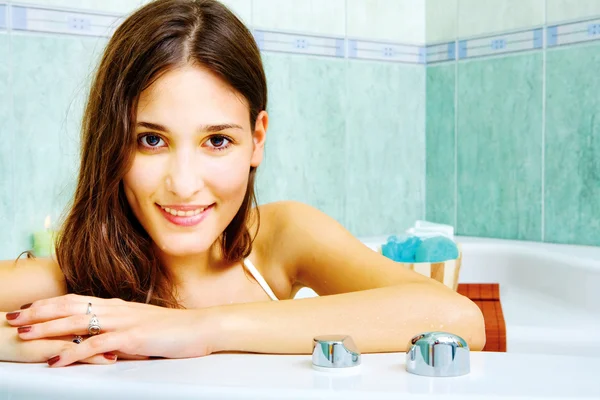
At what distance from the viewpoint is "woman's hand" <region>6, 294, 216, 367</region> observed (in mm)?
777

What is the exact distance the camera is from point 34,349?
0.80 meters

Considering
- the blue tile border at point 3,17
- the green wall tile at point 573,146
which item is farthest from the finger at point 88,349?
the green wall tile at point 573,146

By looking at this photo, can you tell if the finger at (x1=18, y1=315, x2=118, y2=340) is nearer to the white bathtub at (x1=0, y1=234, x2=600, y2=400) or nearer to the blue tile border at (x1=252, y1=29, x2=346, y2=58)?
the white bathtub at (x1=0, y1=234, x2=600, y2=400)

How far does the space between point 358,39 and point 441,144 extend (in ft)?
1.65

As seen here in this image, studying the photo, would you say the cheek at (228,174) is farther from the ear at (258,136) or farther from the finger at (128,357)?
the finger at (128,357)

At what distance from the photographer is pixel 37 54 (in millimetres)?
1967

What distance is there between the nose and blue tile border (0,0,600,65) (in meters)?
1.01

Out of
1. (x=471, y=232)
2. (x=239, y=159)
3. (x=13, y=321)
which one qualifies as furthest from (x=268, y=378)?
(x=471, y=232)

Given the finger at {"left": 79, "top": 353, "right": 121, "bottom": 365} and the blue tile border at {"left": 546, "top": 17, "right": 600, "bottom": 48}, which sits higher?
the blue tile border at {"left": 546, "top": 17, "right": 600, "bottom": 48}

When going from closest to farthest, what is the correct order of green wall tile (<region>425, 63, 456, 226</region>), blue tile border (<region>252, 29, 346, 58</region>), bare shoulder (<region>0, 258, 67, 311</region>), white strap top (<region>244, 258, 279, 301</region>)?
bare shoulder (<region>0, 258, 67, 311</region>) → white strap top (<region>244, 258, 279, 301</region>) → blue tile border (<region>252, 29, 346, 58</region>) → green wall tile (<region>425, 63, 456, 226</region>)

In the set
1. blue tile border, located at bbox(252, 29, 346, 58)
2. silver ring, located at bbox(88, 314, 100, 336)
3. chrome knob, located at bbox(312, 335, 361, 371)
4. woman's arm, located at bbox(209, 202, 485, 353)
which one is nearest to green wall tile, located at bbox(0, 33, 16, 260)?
blue tile border, located at bbox(252, 29, 346, 58)

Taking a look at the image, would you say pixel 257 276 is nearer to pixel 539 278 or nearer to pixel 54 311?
pixel 54 311

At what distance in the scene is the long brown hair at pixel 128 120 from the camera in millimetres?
1045

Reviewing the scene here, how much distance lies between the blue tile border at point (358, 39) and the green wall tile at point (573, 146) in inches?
2.7
